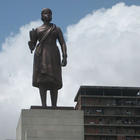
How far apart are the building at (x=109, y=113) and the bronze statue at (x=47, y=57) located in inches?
3069

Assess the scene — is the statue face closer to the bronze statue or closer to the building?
the bronze statue

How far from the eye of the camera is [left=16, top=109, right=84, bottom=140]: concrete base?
19375mm

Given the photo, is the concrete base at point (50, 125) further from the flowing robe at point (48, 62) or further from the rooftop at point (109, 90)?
the rooftop at point (109, 90)

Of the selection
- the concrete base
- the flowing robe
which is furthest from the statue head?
the concrete base

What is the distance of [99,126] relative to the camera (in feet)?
324

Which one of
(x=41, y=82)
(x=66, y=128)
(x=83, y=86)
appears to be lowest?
(x=66, y=128)

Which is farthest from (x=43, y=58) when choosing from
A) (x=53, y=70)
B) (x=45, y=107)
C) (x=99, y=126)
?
(x=99, y=126)

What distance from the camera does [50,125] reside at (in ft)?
64.1

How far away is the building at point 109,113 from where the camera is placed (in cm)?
9912

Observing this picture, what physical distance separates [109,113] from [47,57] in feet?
269

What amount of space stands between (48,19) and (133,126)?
8230 centimetres

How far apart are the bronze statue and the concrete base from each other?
32.8 inches

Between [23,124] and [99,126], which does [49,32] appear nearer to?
[23,124]

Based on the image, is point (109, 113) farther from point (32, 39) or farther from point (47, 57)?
point (47, 57)
